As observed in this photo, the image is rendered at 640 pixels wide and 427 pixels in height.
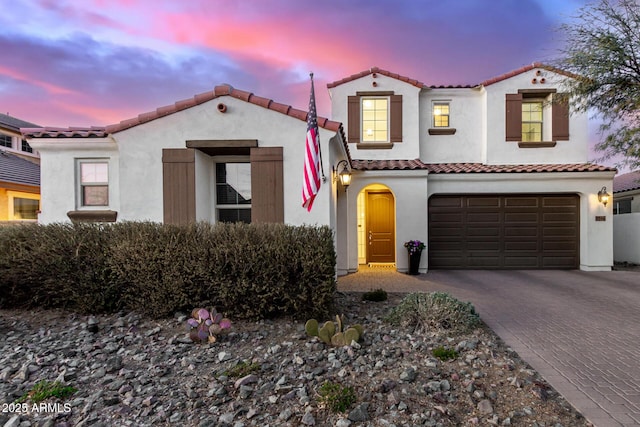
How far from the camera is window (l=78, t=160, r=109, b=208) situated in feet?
23.2

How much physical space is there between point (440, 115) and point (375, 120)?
7.88 feet

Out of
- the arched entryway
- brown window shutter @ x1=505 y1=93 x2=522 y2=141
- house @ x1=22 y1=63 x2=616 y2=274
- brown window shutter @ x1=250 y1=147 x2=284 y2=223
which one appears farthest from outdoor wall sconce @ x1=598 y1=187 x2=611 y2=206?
brown window shutter @ x1=250 y1=147 x2=284 y2=223

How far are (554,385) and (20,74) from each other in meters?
15.9

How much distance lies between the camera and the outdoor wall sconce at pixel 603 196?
352 inches

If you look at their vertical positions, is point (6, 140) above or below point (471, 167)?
above

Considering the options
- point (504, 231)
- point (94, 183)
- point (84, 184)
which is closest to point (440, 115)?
point (504, 231)

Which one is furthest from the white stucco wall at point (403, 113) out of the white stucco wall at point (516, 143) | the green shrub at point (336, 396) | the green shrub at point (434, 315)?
the green shrub at point (336, 396)

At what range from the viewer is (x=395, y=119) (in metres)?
9.99

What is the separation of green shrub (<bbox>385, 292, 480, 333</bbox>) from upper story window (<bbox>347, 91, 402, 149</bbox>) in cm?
667

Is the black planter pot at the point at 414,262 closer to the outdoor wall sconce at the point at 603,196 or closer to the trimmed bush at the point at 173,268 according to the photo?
Result: the trimmed bush at the point at 173,268

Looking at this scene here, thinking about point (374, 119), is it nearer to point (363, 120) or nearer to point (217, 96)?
point (363, 120)

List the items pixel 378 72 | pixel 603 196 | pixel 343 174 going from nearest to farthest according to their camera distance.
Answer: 1. pixel 343 174
2. pixel 603 196
3. pixel 378 72

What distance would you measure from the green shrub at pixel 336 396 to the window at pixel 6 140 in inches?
789

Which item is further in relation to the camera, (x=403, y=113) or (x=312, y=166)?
(x=403, y=113)
